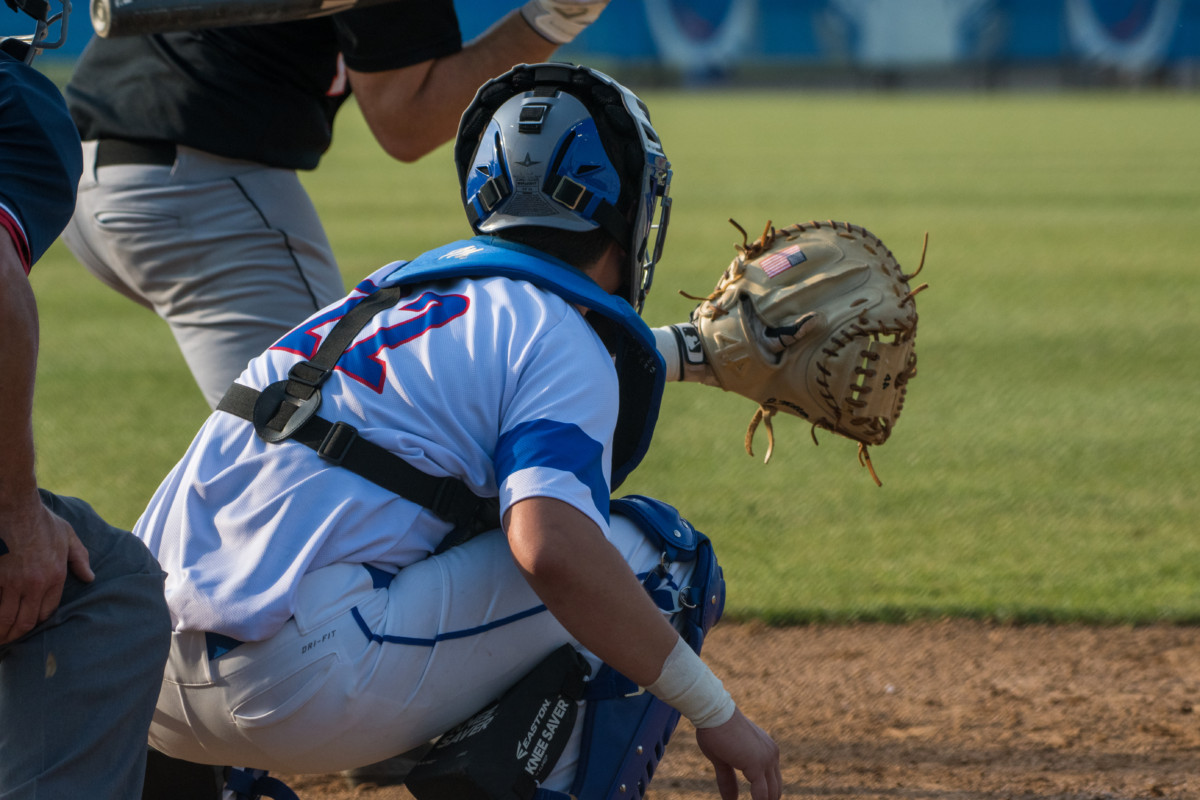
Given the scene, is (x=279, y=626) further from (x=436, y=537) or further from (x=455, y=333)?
(x=455, y=333)

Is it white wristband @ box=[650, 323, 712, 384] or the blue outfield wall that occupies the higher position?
white wristband @ box=[650, 323, 712, 384]

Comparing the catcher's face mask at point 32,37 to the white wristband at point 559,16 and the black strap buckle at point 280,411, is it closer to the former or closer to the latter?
the black strap buckle at point 280,411

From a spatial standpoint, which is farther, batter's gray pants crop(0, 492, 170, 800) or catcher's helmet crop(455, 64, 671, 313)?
catcher's helmet crop(455, 64, 671, 313)

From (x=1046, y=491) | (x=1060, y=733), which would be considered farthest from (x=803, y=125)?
(x=1060, y=733)

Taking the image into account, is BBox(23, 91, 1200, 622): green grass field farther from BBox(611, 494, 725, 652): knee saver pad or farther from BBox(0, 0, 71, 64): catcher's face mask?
BBox(0, 0, 71, 64): catcher's face mask

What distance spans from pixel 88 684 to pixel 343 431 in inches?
19.0

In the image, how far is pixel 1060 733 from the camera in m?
2.86

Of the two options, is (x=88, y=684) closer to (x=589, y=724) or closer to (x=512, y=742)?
(x=512, y=742)

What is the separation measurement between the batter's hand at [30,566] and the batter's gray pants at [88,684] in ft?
0.13

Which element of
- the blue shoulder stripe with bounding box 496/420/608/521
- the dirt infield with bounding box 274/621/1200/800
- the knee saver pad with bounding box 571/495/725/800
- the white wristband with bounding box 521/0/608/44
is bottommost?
the dirt infield with bounding box 274/621/1200/800

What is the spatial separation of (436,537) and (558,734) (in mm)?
362

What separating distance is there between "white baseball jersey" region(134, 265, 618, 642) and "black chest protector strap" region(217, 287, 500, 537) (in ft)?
0.05

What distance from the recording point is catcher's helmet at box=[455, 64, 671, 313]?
203cm

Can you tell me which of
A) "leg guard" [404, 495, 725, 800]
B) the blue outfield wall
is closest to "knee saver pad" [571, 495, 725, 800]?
"leg guard" [404, 495, 725, 800]
